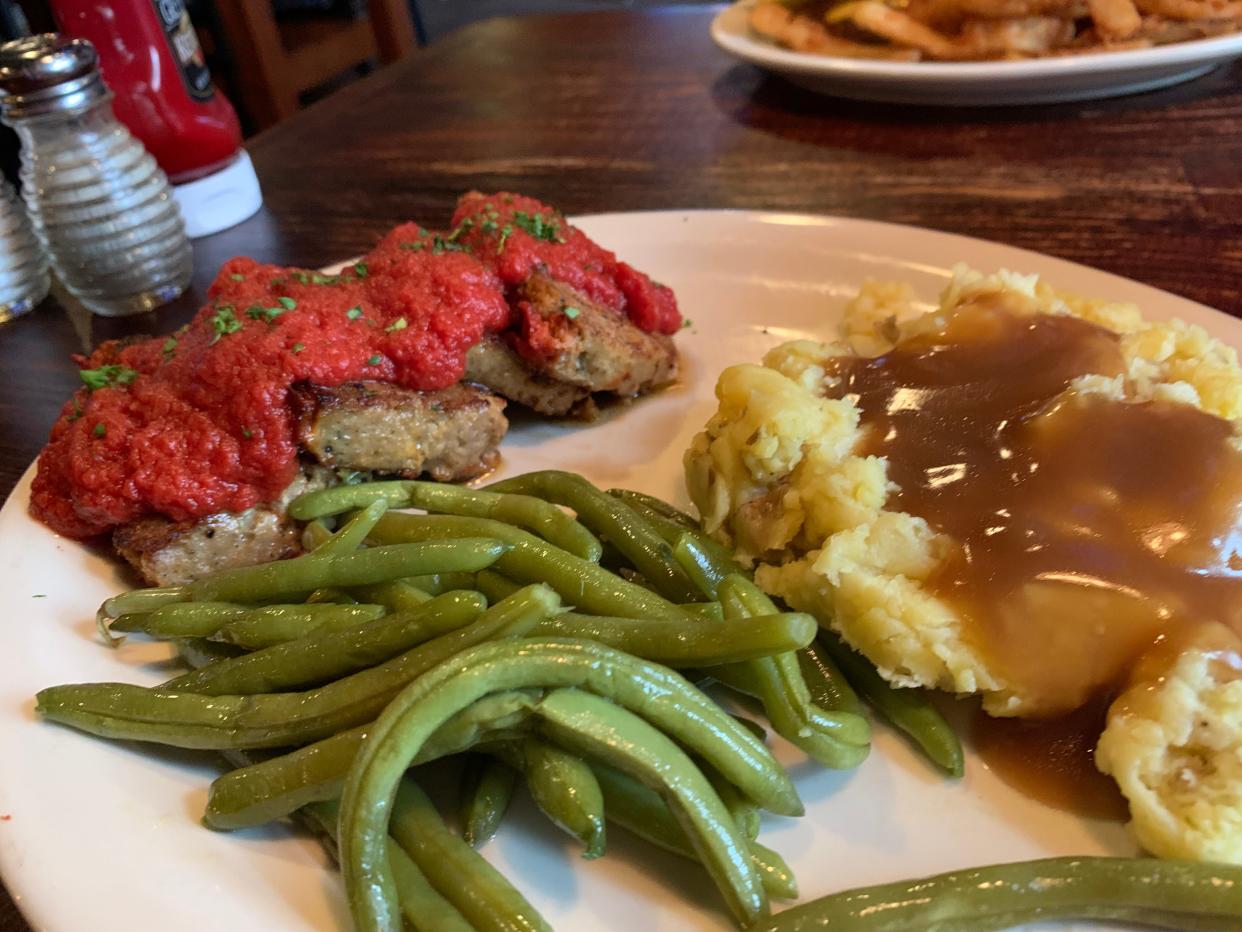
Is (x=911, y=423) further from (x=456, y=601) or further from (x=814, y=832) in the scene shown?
(x=456, y=601)

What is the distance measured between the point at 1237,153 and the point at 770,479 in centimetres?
391

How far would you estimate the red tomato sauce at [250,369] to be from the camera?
2.65 m

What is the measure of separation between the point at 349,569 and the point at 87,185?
273 cm

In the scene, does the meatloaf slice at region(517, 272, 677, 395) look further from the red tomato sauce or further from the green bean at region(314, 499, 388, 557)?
the green bean at region(314, 499, 388, 557)

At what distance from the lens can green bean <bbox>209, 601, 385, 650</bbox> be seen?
2203mm

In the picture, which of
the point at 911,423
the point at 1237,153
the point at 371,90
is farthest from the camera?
the point at 371,90

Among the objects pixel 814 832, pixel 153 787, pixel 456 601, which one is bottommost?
pixel 814 832

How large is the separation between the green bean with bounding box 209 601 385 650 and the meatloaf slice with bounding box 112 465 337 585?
0.48 meters

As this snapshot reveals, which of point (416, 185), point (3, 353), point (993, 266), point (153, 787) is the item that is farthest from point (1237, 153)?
point (3, 353)

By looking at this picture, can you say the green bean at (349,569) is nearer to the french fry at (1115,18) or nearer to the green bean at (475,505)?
the green bean at (475,505)

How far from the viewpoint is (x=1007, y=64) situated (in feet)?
16.3

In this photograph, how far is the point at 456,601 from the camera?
2.04m

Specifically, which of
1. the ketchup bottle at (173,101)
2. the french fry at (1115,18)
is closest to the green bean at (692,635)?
the ketchup bottle at (173,101)

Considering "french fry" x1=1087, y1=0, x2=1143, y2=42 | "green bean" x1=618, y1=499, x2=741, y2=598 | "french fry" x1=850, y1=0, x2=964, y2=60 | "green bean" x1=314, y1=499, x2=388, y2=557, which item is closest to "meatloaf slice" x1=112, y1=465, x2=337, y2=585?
"green bean" x1=314, y1=499, x2=388, y2=557
